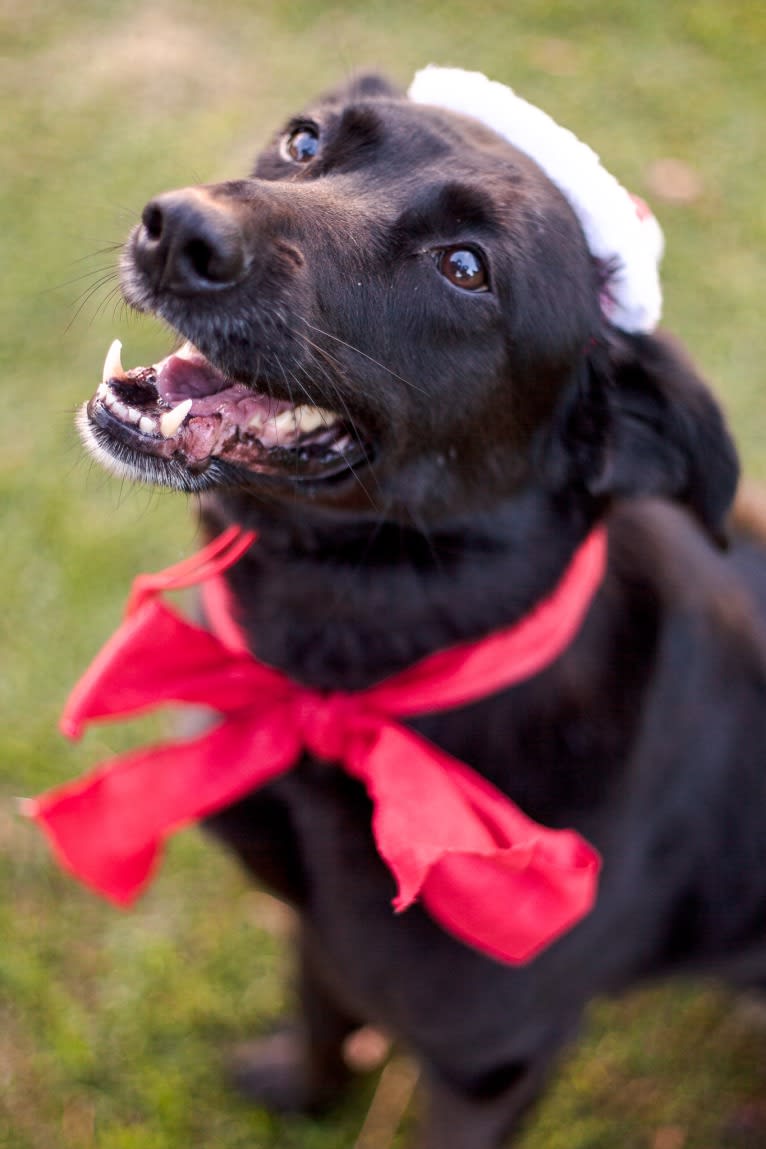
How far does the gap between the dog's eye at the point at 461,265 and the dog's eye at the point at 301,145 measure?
0.39 meters

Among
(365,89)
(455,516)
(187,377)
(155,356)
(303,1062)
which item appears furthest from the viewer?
(155,356)

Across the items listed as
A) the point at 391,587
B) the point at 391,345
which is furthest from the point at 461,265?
the point at 391,587

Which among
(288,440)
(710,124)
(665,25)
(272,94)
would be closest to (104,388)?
(288,440)

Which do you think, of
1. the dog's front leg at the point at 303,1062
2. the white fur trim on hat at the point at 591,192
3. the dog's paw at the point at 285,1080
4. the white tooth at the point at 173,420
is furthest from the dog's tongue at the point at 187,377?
the dog's paw at the point at 285,1080

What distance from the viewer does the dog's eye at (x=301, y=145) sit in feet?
6.37

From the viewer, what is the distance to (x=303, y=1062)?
8.29ft

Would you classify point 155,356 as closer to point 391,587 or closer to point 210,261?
point 391,587

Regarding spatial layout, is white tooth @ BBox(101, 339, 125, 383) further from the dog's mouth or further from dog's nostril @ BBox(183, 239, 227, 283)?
dog's nostril @ BBox(183, 239, 227, 283)

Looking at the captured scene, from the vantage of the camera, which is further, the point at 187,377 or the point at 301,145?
the point at 301,145

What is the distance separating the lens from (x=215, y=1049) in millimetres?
2670

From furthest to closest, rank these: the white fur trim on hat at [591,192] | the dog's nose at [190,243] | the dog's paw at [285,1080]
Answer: the dog's paw at [285,1080], the white fur trim on hat at [591,192], the dog's nose at [190,243]

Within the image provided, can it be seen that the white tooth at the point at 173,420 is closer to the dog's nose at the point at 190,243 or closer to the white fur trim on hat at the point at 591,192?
the dog's nose at the point at 190,243

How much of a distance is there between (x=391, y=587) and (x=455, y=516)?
0.55 feet

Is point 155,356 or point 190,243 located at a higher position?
point 190,243
